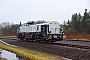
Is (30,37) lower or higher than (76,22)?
lower

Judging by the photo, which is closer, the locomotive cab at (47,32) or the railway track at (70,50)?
the railway track at (70,50)

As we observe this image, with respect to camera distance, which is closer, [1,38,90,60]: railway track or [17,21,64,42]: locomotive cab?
[1,38,90,60]: railway track

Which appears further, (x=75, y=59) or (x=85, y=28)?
(x=85, y=28)

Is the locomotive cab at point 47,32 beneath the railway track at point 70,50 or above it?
above

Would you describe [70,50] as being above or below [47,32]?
below

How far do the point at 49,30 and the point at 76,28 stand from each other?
110 feet

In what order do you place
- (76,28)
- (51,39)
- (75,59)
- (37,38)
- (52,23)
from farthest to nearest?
(76,28) < (37,38) < (52,23) < (51,39) < (75,59)

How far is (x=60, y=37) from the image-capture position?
2447 cm

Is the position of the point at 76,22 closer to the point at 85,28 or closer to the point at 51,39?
the point at 85,28

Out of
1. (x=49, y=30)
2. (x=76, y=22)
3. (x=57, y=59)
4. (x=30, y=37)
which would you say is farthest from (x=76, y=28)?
(x=57, y=59)

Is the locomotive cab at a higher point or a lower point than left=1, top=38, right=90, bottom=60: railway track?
higher

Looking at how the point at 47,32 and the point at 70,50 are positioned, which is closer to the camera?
the point at 70,50

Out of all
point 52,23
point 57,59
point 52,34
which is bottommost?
point 57,59

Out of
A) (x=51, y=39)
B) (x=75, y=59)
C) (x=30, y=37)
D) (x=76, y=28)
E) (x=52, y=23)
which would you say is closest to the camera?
(x=75, y=59)
